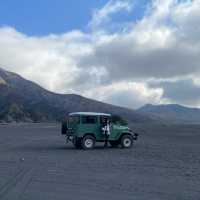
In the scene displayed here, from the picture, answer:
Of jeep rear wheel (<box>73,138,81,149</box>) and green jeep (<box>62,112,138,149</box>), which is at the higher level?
green jeep (<box>62,112,138,149</box>)

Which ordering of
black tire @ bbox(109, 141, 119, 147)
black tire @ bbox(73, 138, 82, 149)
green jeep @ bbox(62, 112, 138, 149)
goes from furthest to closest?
black tire @ bbox(109, 141, 119, 147) < black tire @ bbox(73, 138, 82, 149) < green jeep @ bbox(62, 112, 138, 149)

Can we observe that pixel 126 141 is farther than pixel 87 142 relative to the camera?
Yes

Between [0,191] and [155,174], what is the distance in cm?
611

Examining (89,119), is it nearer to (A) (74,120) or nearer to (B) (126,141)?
(A) (74,120)

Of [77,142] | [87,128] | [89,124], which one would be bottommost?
[77,142]

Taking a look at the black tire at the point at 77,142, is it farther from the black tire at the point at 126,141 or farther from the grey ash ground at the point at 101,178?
the grey ash ground at the point at 101,178

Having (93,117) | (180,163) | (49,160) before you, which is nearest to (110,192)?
(180,163)

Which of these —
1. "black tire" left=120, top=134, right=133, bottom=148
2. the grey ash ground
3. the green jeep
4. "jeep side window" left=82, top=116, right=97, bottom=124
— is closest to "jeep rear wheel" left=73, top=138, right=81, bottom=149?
the green jeep

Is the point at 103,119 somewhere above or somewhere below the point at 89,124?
above

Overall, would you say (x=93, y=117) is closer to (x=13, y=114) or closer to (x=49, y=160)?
(x=49, y=160)

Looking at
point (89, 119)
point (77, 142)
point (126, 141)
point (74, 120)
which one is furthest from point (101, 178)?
point (126, 141)

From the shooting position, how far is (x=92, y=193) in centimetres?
1212

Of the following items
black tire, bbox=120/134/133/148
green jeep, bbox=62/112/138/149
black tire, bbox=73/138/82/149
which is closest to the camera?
green jeep, bbox=62/112/138/149

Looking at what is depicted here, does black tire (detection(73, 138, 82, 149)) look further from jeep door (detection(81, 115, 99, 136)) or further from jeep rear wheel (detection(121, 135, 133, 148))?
jeep rear wheel (detection(121, 135, 133, 148))
